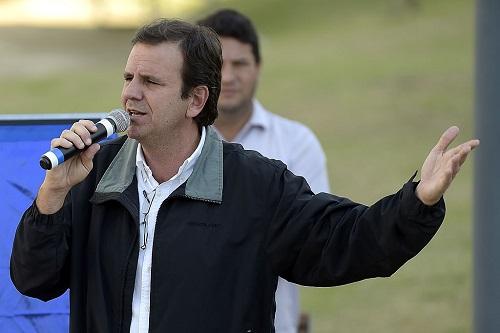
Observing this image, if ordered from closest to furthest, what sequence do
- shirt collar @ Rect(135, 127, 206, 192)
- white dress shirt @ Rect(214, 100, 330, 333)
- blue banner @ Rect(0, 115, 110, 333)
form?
shirt collar @ Rect(135, 127, 206, 192) < blue banner @ Rect(0, 115, 110, 333) < white dress shirt @ Rect(214, 100, 330, 333)

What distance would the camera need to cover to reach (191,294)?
2924 millimetres

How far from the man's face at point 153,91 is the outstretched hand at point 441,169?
719mm

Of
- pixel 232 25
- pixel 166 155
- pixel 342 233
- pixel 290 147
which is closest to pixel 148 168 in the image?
pixel 166 155

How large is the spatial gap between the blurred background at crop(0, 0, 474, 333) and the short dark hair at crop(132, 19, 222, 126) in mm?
5074

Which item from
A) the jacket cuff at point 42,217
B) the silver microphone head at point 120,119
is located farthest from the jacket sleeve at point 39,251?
the silver microphone head at point 120,119

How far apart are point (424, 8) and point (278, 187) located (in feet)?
94.2

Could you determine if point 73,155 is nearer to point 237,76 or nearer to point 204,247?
point 204,247

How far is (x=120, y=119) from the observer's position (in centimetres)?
292

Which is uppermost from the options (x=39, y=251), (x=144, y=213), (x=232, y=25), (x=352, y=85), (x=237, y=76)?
(x=352, y=85)

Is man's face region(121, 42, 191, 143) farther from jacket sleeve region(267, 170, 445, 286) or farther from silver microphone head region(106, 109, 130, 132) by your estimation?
jacket sleeve region(267, 170, 445, 286)

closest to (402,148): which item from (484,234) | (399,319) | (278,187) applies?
(399,319)

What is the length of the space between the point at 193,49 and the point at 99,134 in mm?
398

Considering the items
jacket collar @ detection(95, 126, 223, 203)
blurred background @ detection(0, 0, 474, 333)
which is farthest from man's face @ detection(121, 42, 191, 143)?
blurred background @ detection(0, 0, 474, 333)

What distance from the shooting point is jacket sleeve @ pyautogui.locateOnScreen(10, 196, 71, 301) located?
2.89 metres
